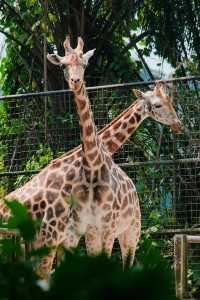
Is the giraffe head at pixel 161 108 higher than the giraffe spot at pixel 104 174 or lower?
higher

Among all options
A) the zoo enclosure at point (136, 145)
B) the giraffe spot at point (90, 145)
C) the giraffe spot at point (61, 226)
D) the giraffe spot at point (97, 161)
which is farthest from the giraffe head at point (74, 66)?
the zoo enclosure at point (136, 145)

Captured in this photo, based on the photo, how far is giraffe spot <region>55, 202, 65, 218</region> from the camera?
256 inches

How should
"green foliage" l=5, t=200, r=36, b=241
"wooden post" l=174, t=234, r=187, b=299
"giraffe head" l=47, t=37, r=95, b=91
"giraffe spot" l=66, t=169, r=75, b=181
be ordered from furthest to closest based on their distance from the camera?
"giraffe spot" l=66, t=169, r=75, b=181
"giraffe head" l=47, t=37, r=95, b=91
"wooden post" l=174, t=234, r=187, b=299
"green foliage" l=5, t=200, r=36, b=241

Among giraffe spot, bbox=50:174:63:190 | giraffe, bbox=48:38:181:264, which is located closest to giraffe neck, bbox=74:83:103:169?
giraffe, bbox=48:38:181:264

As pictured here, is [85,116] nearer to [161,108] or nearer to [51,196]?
[51,196]

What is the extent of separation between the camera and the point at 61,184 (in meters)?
6.71

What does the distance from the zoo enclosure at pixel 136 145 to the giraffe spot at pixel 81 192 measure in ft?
6.16

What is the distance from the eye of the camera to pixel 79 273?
91cm

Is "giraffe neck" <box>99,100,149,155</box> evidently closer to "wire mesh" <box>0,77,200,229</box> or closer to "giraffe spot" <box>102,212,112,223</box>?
"giraffe spot" <box>102,212,112,223</box>

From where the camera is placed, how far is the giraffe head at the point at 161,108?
760cm

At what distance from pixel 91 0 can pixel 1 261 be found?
10072mm

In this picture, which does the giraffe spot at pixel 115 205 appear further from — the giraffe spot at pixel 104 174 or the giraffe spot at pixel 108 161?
the giraffe spot at pixel 108 161

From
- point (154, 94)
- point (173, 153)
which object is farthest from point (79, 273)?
point (173, 153)

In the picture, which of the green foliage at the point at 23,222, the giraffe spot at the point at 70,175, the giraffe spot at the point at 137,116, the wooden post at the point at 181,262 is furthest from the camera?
the giraffe spot at the point at 137,116
